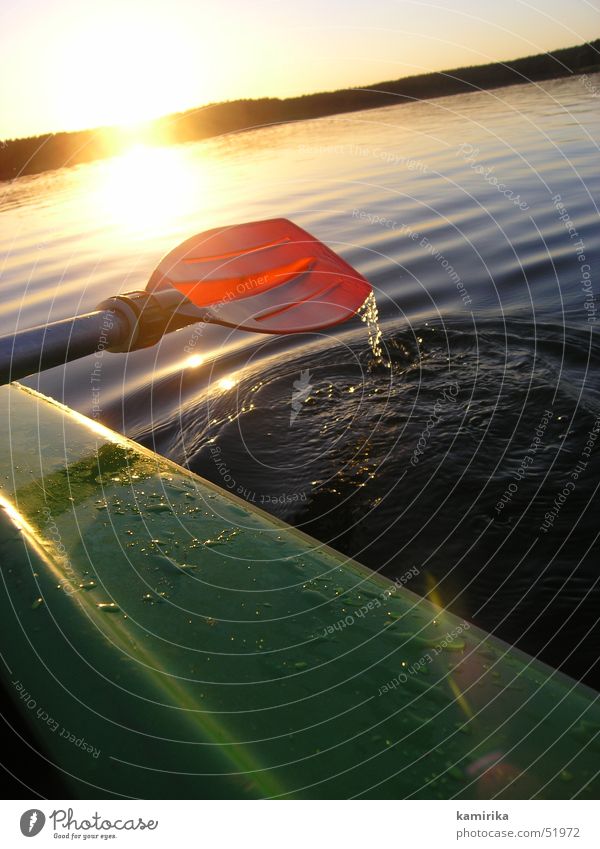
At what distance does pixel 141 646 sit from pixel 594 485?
95.2 inches

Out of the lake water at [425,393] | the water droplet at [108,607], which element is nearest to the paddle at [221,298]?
the water droplet at [108,607]

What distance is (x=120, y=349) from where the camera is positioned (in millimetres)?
2346

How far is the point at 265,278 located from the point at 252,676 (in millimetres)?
2195

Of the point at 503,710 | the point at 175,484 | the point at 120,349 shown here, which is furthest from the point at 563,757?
the point at 120,349

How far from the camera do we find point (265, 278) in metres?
3.24

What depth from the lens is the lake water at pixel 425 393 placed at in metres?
2.82

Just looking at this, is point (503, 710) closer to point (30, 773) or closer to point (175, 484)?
point (30, 773)

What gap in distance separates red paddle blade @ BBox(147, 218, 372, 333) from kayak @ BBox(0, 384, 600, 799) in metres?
1.08

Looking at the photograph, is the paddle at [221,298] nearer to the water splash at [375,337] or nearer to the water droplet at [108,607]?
the water droplet at [108,607]

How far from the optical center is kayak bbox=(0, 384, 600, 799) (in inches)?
52.9

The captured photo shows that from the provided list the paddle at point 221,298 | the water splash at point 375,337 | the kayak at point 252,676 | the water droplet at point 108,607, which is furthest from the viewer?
the water splash at point 375,337

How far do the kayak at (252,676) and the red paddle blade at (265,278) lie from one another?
108 cm

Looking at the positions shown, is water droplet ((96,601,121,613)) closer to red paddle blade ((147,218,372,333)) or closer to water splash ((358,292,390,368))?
red paddle blade ((147,218,372,333))

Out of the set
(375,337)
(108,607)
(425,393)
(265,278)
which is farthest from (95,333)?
(375,337)
